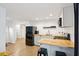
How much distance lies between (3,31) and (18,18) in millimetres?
243

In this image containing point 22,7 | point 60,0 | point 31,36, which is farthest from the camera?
point 31,36

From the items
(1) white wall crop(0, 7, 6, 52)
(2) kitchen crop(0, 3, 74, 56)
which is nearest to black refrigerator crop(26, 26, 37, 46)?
(2) kitchen crop(0, 3, 74, 56)

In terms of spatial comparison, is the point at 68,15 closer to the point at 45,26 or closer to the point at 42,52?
the point at 45,26

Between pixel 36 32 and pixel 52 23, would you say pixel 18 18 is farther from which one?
pixel 52 23

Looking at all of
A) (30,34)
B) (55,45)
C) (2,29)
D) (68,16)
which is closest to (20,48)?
(30,34)

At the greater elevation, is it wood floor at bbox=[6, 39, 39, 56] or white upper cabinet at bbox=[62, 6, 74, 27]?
white upper cabinet at bbox=[62, 6, 74, 27]

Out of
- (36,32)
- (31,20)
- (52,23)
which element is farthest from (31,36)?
(52,23)

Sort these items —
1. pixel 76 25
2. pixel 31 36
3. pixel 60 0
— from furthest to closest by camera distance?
pixel 31 36, pixel 76 25, pixel 60 0

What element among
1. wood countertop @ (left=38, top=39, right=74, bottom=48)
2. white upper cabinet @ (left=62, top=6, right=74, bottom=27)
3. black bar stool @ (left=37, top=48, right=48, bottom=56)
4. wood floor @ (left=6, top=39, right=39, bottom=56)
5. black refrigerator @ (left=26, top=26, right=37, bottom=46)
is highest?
white upper cabinet @ (left=62, top=6, right=74, bottom=27)

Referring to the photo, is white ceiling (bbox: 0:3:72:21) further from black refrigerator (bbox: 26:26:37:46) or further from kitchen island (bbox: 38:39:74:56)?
kitchen island (bbox: 38:39:74:56)

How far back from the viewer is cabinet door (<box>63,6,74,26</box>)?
105 centimetres

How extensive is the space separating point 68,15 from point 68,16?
0.01 metres

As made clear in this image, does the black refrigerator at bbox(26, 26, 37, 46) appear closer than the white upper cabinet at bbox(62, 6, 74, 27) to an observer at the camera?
No

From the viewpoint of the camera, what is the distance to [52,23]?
45.1 inches
